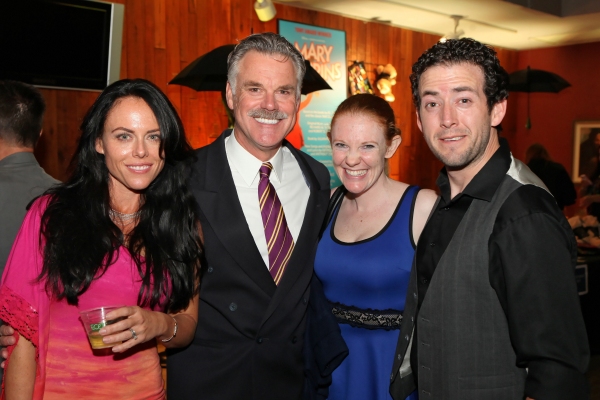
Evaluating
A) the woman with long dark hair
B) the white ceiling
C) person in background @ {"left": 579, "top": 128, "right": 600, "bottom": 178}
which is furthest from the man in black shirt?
person in background @ {"left": 579, "top": 128, "right": 600, "bottom": 178}

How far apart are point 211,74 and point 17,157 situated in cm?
166

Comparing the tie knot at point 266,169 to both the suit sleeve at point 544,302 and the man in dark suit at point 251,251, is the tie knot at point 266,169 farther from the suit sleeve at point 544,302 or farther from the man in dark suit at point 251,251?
the suit sleeve at point 544,302

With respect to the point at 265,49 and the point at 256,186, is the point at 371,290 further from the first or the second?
the point at 265,49

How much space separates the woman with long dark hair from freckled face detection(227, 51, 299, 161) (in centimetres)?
30

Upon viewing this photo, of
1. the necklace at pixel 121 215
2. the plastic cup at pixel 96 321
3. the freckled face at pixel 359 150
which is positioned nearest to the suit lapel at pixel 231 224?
the necklace at pixel 121 215

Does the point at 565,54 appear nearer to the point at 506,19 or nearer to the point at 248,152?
the point at 506,19

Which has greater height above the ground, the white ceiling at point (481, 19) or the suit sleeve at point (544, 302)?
the white ceiling at point (481, 19)

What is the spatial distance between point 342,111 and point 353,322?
2.74 feet

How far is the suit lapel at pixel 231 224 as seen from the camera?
2039 mm

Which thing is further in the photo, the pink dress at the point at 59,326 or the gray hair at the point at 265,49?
the gray hair at the point at 265,49

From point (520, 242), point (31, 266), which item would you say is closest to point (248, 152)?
point (31, 266)

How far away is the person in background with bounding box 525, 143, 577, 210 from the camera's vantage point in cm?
655

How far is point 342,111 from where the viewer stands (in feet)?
7.54

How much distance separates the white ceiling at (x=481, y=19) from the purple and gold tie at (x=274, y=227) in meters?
4.01
